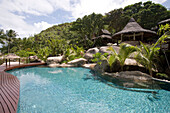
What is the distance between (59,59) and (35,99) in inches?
411

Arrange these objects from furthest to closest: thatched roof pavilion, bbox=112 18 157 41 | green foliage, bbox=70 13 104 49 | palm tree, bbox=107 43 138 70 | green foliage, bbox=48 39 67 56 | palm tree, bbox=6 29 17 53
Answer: palm tree, bbox=6 29 17 53 → green foliage, bbox=70 13 104 49 → green foliage, bbox=48 39 67 56 → thatched roof pavilion, bbox=112 18 157 41 → palm tree, bbox=107 43 138 70

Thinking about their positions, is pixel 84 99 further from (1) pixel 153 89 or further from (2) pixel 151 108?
(1) pixel 153 89

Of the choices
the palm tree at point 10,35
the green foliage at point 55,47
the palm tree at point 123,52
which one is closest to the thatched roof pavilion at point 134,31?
the palm tree at point 123,52

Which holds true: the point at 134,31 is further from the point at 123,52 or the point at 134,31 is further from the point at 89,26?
the point at 89,26

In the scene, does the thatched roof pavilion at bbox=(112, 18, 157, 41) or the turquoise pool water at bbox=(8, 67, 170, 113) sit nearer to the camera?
the turquoise pool water at bbox=(8, 67, 170, 113)

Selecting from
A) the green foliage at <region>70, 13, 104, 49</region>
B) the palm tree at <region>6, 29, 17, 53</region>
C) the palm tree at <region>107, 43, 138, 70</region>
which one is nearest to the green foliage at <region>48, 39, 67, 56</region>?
the green foliage at <region>70, 13, 104, 49</region>

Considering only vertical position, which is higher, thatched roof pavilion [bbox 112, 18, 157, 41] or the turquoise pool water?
thatched roof pavilion [bbox 112, 18, 157, 41]

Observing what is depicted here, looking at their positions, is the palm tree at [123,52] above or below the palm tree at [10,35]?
below

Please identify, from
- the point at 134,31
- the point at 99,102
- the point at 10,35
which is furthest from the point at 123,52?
the point at 10,35

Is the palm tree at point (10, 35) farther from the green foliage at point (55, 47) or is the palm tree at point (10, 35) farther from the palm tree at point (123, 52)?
the palm tree at point (123, 52)

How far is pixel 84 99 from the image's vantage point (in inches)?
155

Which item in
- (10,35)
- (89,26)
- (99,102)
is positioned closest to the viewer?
(99,102)

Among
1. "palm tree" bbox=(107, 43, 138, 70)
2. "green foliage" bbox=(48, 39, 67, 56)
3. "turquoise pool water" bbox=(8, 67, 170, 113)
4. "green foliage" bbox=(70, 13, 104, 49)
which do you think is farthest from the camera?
"green foliage" bbox=(70, 13, 104, 49)

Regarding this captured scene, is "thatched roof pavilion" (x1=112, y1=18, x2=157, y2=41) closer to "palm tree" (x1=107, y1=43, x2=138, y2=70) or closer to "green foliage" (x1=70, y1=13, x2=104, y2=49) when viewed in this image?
"palm tree" (x1=107, y1=43, x2=138, y2=70)
